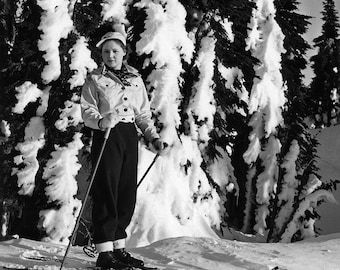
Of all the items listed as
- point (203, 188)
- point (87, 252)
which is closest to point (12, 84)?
point (203, 188)

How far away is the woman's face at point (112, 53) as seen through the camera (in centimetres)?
438

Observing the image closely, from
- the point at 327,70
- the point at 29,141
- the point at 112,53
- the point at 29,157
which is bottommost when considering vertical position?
the point at 29,157

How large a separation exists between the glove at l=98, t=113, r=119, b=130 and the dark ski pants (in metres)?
0.14

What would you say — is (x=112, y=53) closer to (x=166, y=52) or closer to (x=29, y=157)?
(x=29, y=157)

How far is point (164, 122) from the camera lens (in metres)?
9.16

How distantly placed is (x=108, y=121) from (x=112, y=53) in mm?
729

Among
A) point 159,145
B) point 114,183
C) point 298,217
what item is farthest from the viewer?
point 298,217

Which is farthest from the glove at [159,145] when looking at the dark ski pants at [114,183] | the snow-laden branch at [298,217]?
the snow-laden branch at [298,217]

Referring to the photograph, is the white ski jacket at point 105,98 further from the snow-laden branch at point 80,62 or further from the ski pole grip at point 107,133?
the snow-laden branch at point 80,62

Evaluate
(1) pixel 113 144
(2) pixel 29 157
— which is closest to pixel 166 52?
(2) pixel 29 157

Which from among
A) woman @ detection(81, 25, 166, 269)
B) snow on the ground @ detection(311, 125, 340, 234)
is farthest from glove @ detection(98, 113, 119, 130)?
snow on the ground @ detection(311, 125, 340, 234)

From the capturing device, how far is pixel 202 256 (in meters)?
4.87

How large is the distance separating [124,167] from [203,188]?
246 inches

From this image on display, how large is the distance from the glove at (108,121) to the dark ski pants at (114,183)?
0.14m
